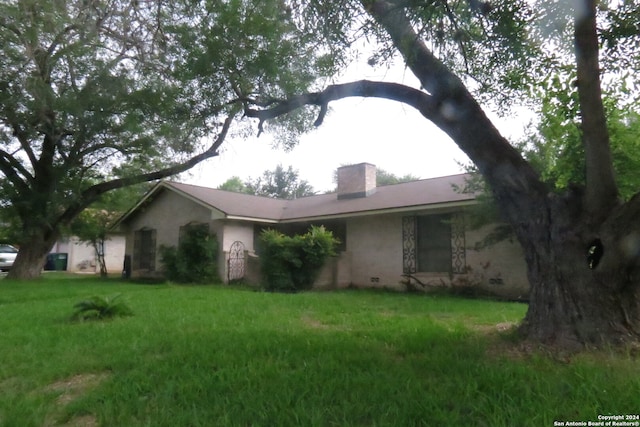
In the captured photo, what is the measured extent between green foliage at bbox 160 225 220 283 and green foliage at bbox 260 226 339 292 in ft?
8.90

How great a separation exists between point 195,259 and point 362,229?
5.86 m

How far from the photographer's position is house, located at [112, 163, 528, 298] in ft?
39.2

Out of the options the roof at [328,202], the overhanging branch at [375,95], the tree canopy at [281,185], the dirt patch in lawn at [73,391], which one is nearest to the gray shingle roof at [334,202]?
the roof at [328,202]

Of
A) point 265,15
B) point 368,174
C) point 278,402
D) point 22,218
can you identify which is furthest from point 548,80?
point 22,218

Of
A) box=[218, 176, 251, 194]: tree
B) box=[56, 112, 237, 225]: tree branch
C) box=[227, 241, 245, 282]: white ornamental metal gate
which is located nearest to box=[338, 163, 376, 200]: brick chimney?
box=[227, 241, 245, 282]: white ornamental metal gate

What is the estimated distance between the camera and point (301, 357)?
14.6 ft

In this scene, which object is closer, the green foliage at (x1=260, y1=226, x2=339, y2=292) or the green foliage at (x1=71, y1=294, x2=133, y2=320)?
the green foliage at (x1=71, y1=294, x2=133, y2=320)

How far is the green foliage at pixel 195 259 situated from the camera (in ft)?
48.2

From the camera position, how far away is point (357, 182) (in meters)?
16.3

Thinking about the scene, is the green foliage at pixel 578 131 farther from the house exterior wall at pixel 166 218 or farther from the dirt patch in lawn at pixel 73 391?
the house exterior wall at pixel 166 218

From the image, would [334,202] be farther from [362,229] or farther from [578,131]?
[578,131]

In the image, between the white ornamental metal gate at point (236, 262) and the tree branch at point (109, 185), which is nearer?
the white ornamental metal gate at point (236, 262)

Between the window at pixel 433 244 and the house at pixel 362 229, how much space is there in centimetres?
3

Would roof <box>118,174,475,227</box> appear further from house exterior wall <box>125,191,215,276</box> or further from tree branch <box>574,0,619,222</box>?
tree branch <box>574,0,619,222</box>
